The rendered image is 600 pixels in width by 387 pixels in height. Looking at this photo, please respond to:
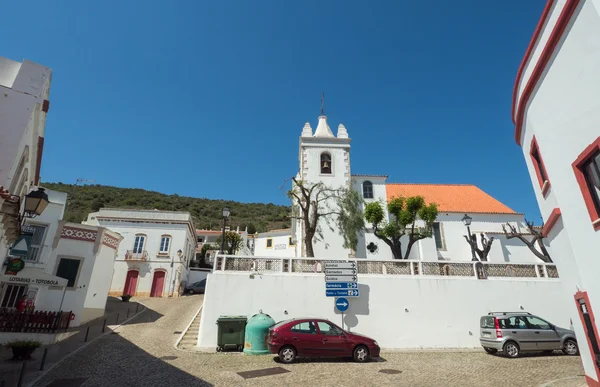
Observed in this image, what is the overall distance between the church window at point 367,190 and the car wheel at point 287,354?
687 inches

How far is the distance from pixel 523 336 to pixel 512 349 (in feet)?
2.21

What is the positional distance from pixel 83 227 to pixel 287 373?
1549 cm

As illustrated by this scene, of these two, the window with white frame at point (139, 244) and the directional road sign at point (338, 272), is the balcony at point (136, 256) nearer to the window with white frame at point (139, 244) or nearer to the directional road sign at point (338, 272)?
the window with white frame at point (139, 244)

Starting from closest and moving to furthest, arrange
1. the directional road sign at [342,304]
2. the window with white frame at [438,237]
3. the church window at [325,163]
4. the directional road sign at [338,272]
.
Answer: the directional road sign at [342,304]
the directional road sign at [338,272]
the church window at [325,163]
the window with white frame at [438,237]

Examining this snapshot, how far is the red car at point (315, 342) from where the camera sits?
34.9 feet

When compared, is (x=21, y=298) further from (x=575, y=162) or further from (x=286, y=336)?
(x=575, y=162)

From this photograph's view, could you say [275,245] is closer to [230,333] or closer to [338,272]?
[338,272]

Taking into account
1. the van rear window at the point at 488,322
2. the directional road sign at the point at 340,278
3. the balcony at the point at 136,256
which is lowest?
the van rear window at the point at 488,322

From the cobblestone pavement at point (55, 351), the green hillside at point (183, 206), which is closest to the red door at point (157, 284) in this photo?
the cobblestone pavement at point (55, 351)

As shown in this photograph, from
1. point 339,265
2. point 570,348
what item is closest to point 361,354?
point 339,265

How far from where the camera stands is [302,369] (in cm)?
977

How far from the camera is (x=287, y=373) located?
9.27 m

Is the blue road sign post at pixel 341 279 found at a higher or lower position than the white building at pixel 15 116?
lower

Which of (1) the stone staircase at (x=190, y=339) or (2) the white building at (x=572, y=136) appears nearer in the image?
(2) the white building at (x=572, y=136)
